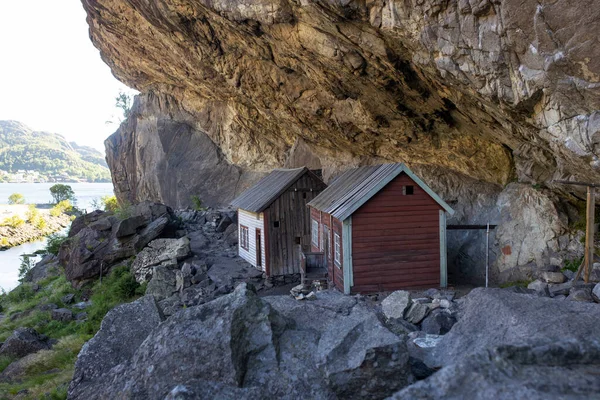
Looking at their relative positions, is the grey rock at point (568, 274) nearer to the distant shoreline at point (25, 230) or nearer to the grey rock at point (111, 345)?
the grey rock at point (111, 345)

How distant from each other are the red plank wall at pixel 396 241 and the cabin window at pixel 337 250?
771mm

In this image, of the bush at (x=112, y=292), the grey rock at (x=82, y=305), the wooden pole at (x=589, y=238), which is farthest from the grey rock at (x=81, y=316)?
the wooden pole at (x=589, y=238)

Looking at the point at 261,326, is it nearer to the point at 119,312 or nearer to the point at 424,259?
the point at 119,312

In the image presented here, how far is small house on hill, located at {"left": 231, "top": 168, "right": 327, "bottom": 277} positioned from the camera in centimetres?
1922

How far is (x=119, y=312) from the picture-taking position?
5.57m

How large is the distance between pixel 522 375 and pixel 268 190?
18.5 metres

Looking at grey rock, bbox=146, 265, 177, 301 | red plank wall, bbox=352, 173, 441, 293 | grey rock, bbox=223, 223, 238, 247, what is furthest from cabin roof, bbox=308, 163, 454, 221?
grey rock, bbox=223, 223, 238, 247

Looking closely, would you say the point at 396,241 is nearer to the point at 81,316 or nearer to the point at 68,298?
the point at 81,316

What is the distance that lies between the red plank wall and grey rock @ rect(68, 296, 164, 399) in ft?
29.4

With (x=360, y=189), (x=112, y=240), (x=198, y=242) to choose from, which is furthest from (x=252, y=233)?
(x=112, y=240)

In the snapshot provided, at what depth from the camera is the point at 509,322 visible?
411cm

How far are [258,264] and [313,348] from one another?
15902 millimetres

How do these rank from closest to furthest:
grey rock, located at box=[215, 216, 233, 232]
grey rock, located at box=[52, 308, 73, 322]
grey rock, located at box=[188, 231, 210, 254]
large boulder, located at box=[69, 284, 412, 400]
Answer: large boulder, located at box=[69, 284, 412, 400] < grey rock, located at box=[52, 308, 73, 322] < grey rock, located at box=[188, 231, 210, 254] < grey rock, located at box=[215, 216, 233, 232]

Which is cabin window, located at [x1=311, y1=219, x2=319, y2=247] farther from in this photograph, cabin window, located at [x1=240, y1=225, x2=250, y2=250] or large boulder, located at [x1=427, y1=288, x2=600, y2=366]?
large boulder, located at [x1=427, y1=288, x2=600, y2=366]
